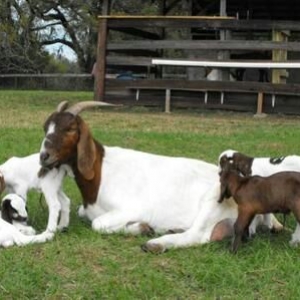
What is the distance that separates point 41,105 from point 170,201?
1612 centimetres

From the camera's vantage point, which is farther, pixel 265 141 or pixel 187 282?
pixel 265 141

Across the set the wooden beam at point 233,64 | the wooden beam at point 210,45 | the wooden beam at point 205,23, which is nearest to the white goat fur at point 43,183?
the wooden beam at point 233,64

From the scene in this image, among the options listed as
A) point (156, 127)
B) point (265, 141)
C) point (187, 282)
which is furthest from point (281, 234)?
point (156, 127)

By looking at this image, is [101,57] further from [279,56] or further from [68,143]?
[68,143]

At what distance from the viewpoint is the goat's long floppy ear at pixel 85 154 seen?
641cm

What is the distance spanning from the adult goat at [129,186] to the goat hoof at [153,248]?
1.25 ft

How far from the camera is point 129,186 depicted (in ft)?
21.5

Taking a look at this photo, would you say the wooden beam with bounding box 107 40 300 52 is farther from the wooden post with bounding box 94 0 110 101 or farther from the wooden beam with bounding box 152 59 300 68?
the wooden beam with bounding box 152 59 300 68

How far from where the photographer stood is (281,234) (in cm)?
647

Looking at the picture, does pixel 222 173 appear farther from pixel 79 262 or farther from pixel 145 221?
pixel 79 262

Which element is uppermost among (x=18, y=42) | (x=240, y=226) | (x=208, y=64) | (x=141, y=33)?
(x=141, y=33)

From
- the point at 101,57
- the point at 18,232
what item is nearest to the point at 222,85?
the point at 101,57

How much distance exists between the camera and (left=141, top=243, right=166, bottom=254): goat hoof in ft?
19.0

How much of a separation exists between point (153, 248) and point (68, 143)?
46.6 inches
